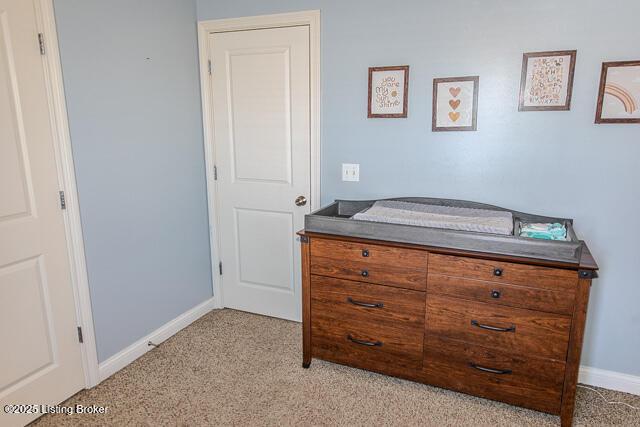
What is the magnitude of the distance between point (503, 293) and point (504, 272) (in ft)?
0.32

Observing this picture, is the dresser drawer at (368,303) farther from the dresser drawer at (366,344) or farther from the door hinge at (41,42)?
the door hinge at (41,42)

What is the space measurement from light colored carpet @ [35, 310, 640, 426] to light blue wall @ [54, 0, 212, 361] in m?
0.31

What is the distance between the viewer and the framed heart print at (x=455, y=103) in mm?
2215

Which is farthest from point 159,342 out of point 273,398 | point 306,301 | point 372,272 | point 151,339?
point 372,272

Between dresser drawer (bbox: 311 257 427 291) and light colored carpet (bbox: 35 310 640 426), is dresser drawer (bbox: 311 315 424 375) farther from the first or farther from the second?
dresser drawer (bbox: 311 257 427 291)

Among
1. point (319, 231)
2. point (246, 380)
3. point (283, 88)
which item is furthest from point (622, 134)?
point (246, 380)

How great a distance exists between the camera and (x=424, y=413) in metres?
2.00

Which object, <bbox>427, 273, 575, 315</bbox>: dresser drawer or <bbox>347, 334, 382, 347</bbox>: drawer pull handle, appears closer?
<bbox>427, 273, 575, 315</bbox>: dresser drawer

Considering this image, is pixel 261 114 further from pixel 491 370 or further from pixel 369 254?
pixel 491 370

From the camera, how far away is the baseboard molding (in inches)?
85.0

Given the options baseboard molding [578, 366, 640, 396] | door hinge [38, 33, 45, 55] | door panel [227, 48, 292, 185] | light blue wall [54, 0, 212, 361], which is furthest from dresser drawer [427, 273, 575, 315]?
door hinge [38, 33, 45, 55]

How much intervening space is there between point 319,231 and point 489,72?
1221 millimetres

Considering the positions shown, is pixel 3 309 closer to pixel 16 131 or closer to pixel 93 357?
pixel 93 357

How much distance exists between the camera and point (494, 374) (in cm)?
196
